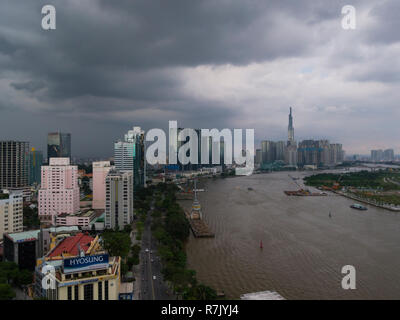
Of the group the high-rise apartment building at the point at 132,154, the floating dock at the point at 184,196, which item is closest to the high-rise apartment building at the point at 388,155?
the floating dock at the point at 184,196

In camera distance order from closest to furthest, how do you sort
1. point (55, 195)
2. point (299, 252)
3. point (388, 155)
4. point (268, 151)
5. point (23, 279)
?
point (23, 279), point (299, 252), point (55, 195), point (268, 151), point (388, 155)

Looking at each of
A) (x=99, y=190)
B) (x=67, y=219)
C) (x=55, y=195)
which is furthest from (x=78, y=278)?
(x=99, y=190)

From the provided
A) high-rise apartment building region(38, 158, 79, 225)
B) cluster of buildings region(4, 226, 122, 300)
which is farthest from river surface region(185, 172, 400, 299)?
high-rise apartment building region(38, 158, 79, 225)

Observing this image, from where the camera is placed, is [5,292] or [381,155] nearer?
[5,292]

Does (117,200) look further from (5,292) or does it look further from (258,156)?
(258,156)

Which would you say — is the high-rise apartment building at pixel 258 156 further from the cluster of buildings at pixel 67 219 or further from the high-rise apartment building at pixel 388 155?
the high-rise apartment building at pixel 388 155
